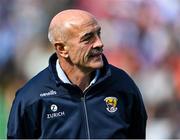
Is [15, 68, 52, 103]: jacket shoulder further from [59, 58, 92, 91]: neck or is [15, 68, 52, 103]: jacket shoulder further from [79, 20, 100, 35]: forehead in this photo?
[79, 20, 100, 35]: forehead

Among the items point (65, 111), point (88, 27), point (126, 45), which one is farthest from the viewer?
point (126, 45)

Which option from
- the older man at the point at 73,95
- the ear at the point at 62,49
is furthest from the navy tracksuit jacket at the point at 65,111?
the ear at the point at 62,49

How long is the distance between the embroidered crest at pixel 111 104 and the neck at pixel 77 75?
16 cm

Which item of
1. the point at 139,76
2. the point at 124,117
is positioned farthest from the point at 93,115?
the point at 139,76

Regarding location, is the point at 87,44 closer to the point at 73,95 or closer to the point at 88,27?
the point at 88,27

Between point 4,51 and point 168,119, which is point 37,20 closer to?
point 4,51

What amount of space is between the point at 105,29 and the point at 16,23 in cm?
95

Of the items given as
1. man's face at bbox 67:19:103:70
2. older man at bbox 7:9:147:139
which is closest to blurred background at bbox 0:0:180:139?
older man at bbox 7:9:147:139

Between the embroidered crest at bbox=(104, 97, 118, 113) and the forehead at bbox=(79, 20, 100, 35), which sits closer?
the forehead at bbox=(79, 20, 100, 35)

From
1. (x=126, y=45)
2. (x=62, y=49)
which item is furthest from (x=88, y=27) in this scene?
(x=126, y=45)

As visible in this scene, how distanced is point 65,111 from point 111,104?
11.3 inches

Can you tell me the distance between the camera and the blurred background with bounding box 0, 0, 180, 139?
6.75 metres

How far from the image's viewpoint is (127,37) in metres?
6.77

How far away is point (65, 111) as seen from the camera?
3.90m
